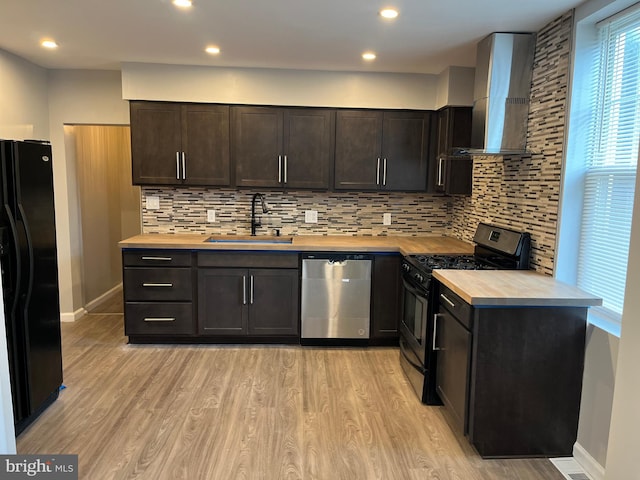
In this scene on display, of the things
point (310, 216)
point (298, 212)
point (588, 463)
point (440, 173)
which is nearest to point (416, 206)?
point (440, 173)

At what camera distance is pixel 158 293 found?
3.76 m

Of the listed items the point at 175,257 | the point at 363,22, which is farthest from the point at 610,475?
the point at 175,257

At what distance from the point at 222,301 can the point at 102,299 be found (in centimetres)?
218

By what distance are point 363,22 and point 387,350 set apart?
103 inches

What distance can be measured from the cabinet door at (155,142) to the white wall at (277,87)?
11 cm

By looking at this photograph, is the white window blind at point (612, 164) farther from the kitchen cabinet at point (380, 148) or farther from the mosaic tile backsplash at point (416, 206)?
the kitchen cabinet at point (380, 148)

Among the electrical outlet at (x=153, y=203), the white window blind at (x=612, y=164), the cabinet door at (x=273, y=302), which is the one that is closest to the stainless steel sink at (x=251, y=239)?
the cabinet door at (x=273, y=302)

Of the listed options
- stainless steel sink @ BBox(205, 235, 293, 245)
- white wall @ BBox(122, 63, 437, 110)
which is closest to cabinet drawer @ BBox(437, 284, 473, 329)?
stainless steel sink @ BBox(205, 235, 293, 245)

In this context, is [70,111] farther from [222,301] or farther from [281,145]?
[222,301]

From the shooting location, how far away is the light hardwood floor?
88.2 inches

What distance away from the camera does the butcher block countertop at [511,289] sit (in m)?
2.21

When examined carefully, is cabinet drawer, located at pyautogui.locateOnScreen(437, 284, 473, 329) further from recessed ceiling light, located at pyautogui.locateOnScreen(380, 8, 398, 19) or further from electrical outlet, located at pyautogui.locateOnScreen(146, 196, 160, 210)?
electrical outlet, located at pyautogui.locateOnScreen(146, 196, 160, 210)

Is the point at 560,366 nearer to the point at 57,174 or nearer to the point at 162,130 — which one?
the point at 162,130

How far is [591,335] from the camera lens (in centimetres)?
226
